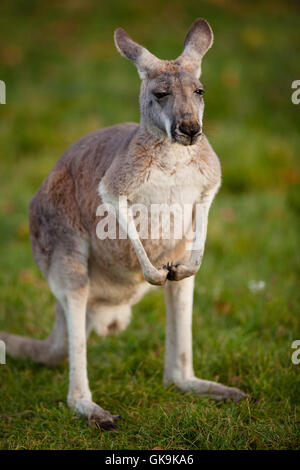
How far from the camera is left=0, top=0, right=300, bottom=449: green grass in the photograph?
9.48 feet

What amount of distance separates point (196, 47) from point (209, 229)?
8.56 feet

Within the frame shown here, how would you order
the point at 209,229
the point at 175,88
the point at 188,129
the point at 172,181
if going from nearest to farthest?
the point at 188,129 < the point at 175,88 < the point at 172,181 < the point at 209,229

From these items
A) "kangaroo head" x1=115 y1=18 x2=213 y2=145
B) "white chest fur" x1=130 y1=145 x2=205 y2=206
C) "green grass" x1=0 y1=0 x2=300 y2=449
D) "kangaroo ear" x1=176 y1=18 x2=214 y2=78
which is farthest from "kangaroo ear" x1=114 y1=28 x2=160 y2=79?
"green grass" x1=0 y1=0 x2=300 y2=449

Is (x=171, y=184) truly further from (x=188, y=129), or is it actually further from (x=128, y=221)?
(x=188, y=129)

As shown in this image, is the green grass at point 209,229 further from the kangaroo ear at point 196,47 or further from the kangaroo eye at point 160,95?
the kangaroo ear at point 196,47

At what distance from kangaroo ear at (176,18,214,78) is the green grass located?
1632mm

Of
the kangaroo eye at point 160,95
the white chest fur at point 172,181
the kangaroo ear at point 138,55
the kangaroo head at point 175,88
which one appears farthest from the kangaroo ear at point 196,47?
the white chest fur at point 172,181

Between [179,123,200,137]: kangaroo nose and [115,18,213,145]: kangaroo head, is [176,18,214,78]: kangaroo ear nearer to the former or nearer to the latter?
[115,18,213,145]: kangaroo head

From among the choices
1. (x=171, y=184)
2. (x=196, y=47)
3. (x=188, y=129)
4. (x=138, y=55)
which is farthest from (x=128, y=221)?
(x=196, y=47)

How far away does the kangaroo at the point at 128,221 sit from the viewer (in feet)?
8.63

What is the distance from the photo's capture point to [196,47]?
274cm

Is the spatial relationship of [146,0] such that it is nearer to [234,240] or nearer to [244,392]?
[234,240]

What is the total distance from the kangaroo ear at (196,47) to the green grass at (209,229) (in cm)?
163

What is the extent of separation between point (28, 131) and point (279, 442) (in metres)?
5.22
